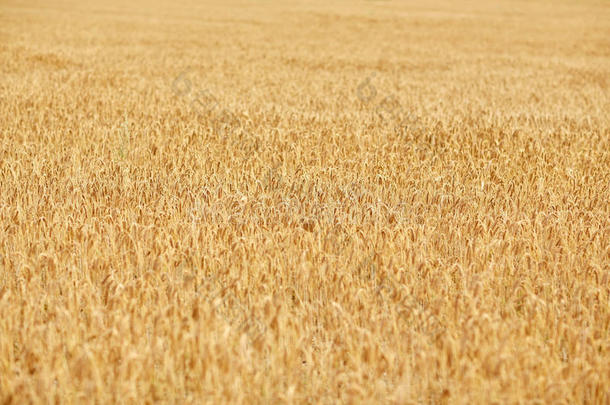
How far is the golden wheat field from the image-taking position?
251cm

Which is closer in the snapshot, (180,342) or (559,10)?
(180,342)

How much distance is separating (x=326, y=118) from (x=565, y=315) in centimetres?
567

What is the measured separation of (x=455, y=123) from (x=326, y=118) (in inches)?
66.5

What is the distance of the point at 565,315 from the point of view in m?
3.12

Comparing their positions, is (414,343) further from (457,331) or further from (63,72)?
(63,72)

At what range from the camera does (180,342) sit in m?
2.62

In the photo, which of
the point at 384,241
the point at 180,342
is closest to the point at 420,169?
the point at 384,241

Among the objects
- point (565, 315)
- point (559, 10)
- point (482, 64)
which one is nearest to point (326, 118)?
point (565, 315)

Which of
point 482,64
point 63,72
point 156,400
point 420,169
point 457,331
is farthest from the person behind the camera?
point 482,64

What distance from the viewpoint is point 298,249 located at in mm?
3658

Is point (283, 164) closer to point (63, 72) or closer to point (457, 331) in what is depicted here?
point (457, 331)

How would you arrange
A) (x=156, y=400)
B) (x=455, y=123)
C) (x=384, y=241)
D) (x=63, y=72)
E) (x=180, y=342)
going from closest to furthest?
(x=156, y=400), (x=180, y=342), (x=384, y=241), (x=455, y=123), (x=63, y=72)

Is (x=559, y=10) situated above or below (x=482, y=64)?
above

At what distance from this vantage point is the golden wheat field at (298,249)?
98.7 inches
